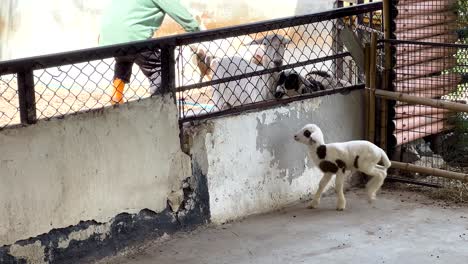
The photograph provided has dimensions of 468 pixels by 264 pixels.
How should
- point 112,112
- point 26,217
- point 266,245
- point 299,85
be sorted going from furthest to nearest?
1. point 299,85
2. point 266,245
3. point 112,112
4. point 26,217

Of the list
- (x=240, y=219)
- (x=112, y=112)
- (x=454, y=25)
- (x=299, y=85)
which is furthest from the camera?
(x=454, y=25)

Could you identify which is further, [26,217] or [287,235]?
[287,235]

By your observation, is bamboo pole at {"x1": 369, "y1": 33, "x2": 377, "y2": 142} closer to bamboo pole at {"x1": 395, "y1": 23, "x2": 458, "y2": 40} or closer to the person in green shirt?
bamboo pole at {"x1": 395, "y1": 23, "x2": 458, "y2": 40}

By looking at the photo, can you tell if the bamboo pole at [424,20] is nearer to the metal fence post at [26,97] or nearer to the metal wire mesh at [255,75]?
the metal wire mesh at [255,75]

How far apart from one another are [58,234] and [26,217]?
0.27 metres

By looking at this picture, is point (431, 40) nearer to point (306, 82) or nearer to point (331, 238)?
point (306, 82)

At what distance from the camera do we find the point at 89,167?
5.08 m

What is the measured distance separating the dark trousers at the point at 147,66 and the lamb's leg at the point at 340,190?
155cm

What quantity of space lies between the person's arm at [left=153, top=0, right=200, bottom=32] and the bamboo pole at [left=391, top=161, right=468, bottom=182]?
1.97 m

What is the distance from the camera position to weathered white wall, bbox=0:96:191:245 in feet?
15.5

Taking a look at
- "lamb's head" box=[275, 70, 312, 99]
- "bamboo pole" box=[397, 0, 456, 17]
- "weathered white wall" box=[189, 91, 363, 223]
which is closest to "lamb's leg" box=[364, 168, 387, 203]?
"weathered white wall" box=[189, 91, 363, 223]

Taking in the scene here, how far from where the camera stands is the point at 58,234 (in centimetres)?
497

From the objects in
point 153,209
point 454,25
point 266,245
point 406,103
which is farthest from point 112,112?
point 454,25

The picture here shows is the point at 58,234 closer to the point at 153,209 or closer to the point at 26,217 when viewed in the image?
the point at 26,217
